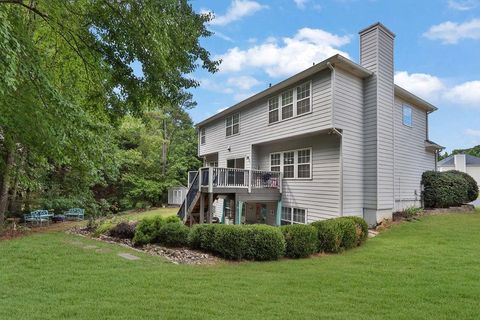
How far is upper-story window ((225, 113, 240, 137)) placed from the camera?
710 inches

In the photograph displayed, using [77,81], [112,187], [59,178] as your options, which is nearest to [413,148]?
[77,81]

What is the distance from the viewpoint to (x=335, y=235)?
8.69 metres

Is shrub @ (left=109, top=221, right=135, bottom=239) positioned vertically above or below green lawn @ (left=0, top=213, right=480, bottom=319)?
above

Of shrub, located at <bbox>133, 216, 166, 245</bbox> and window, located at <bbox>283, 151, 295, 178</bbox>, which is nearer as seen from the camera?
shrub, located at <bbox>133, 216, 166, 245</bbox>

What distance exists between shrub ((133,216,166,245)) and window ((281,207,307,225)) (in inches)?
249

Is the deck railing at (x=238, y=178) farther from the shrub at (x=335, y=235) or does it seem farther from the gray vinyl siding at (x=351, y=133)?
the shrub at (x=335, y=235)

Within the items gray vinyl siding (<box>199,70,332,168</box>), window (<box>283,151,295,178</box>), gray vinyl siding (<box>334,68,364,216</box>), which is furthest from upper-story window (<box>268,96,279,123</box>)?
gray vinyl siding (<box>334,68,364,216</box>)

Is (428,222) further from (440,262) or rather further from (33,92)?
(33,92)

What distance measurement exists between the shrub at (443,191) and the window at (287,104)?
7.69m

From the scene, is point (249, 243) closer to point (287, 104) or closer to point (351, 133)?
point (351, 133)

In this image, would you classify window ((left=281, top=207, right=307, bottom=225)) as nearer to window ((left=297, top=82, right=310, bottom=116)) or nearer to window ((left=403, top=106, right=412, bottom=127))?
window ((left=297, top=82, right=310, bottom=116))

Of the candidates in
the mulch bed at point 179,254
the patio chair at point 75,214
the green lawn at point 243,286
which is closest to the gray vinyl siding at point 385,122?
the green lawn at point 243,286

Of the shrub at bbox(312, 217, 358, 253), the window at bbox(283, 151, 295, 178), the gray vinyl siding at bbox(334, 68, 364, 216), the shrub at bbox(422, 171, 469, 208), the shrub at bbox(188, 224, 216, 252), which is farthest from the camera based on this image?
the shrub at bbox(422, 171, 469, 208)

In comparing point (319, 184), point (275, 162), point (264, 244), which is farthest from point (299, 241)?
point (275, 162)
